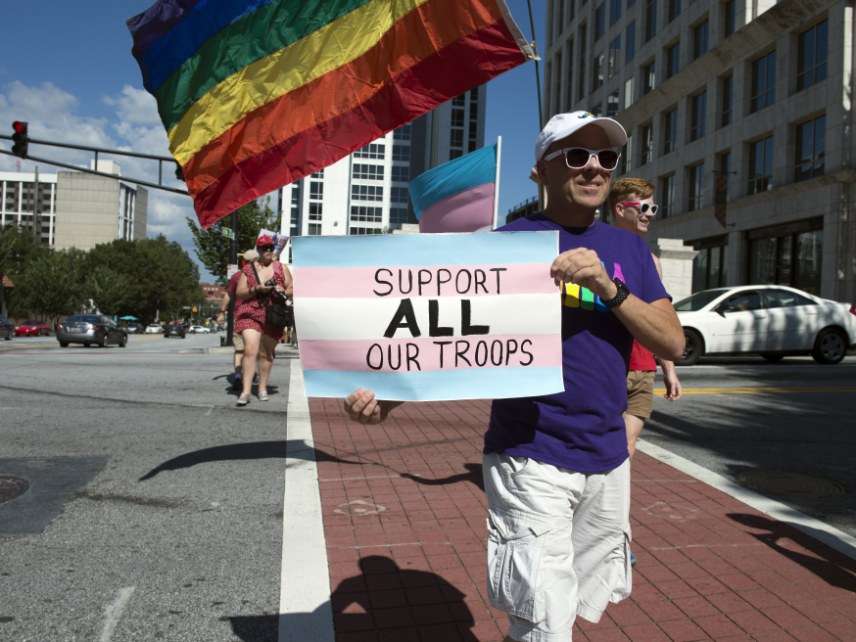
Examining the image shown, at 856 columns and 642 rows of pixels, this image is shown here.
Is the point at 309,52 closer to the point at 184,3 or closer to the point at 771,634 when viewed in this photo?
the point at 184,3

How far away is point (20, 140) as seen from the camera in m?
19.5

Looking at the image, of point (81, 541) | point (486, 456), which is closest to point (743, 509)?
point (486, 456)

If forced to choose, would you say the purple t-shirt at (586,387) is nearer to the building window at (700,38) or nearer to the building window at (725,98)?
the building window at (725,98)

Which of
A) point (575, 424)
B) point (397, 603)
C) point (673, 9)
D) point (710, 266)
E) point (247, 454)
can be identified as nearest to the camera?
point (575, 424)

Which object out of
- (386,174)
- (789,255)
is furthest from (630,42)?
(386,174)

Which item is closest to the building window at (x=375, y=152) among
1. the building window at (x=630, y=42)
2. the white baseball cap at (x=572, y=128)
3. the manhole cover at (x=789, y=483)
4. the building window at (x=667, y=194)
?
the building window at (x=630, y=42)

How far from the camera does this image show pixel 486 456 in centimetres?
248

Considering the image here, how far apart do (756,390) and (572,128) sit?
31.6 feet

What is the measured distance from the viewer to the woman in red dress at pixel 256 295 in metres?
8.51

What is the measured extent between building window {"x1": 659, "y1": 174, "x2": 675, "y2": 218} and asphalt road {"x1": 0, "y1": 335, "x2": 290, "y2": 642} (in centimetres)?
3111

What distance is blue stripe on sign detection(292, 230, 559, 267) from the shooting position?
96.4 inches

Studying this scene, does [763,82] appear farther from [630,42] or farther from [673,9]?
[630,42]

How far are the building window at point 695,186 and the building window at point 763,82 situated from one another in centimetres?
411

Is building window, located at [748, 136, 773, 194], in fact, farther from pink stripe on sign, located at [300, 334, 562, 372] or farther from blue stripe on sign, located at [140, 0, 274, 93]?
pink stripe on sign, located at [300, 334, 562, 372]
